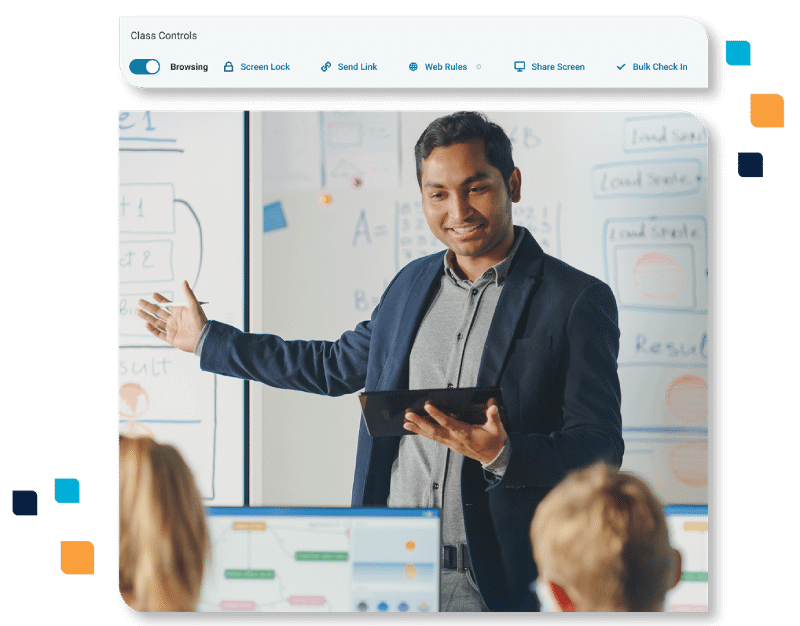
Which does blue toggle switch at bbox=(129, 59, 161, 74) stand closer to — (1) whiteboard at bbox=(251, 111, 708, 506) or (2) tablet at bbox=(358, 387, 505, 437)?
(1) whiteboard at bbox=(251, 111, 708, 506)

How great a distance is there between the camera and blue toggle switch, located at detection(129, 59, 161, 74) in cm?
171

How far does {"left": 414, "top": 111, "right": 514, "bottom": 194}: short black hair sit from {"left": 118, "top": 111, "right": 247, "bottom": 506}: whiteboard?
48 cm

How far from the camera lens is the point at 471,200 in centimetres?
168

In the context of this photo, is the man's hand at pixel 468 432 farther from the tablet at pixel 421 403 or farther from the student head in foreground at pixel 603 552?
the student head in foreground at pixel 603 552

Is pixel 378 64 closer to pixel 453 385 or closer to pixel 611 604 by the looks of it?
pixel 453 385

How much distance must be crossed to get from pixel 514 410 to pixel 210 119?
41.6 inches
